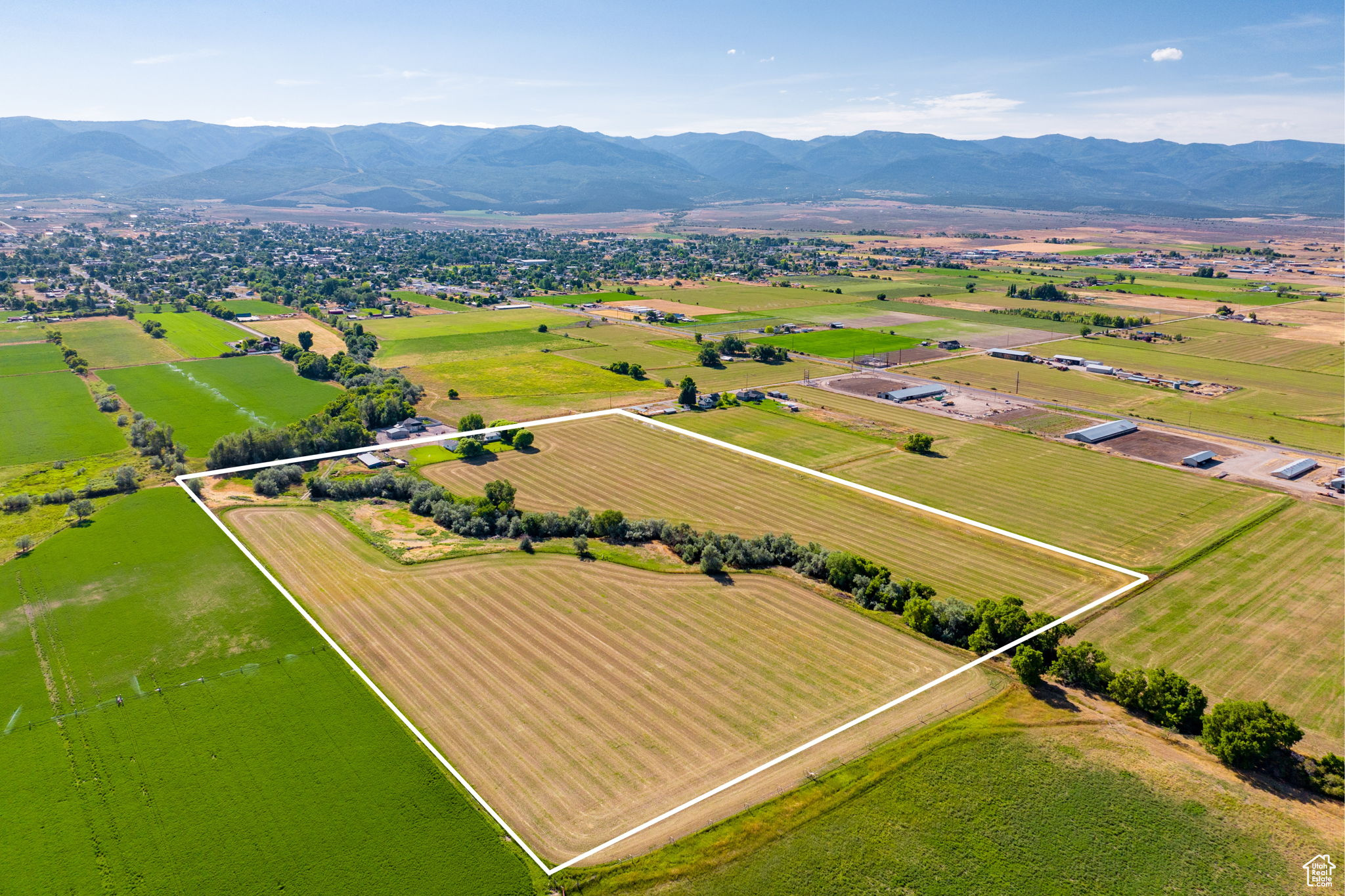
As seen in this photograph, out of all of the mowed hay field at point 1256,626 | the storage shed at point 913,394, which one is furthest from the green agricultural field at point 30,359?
the mowed hay field at point 1256,626

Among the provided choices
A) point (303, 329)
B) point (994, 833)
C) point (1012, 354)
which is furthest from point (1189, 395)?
point (303, 329)

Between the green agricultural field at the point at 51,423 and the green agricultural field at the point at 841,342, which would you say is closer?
the green agricultural field at the point at 51,423

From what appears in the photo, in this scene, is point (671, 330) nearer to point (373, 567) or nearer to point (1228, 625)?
point (373, 567)

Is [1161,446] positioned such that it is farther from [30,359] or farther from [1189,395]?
[30,359]

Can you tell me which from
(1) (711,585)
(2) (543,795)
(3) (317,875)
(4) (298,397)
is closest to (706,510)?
(1) (711,585)

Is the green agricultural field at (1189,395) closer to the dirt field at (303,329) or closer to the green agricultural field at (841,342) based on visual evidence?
the green agricultural field at (841,342)

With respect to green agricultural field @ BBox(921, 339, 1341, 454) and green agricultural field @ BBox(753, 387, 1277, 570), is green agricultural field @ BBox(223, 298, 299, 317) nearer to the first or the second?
green agricultural field @ BBox(753, 387, 1277, 570)
